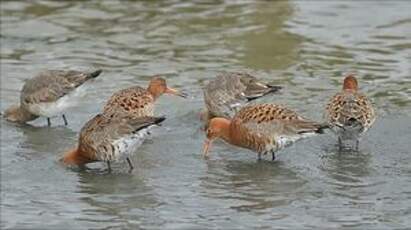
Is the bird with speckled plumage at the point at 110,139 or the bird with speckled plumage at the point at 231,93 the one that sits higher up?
the bird with speckled plumage at the point at 231,93

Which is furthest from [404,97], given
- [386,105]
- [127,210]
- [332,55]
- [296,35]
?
[127,210]

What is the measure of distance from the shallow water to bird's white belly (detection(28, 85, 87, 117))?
0.67ft

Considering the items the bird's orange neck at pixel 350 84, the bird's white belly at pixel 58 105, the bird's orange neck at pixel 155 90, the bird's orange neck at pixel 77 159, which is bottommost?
the bird's orange neck at pixel 77 159

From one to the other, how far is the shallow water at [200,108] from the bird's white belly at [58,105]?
204 mm

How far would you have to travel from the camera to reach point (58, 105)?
14555 millimetres

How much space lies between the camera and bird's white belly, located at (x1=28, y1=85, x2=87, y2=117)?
1457 cm

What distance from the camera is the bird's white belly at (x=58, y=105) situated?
574 inches

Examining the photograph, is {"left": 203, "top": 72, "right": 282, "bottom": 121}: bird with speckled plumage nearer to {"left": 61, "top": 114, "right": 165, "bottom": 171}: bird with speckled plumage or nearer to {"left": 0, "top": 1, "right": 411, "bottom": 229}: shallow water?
{"left": 0, "top": 1, "right": 411, "bottom": 229}: shallow water

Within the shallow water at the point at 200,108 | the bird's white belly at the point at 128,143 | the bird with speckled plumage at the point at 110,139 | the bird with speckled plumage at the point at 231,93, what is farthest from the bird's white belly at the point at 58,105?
the bird's white belly at the point at 128,143

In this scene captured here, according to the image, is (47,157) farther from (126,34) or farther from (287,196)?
(126,34)

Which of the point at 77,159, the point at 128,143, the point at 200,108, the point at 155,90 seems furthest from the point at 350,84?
the point at 77,159

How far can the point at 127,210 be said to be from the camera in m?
10.9

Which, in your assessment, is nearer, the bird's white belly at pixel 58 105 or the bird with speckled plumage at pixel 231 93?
the bird with speckled plumage at pixel 231 93

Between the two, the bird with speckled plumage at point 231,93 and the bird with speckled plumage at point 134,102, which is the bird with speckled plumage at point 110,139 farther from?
the bird with speckled plumage at point 231,93
